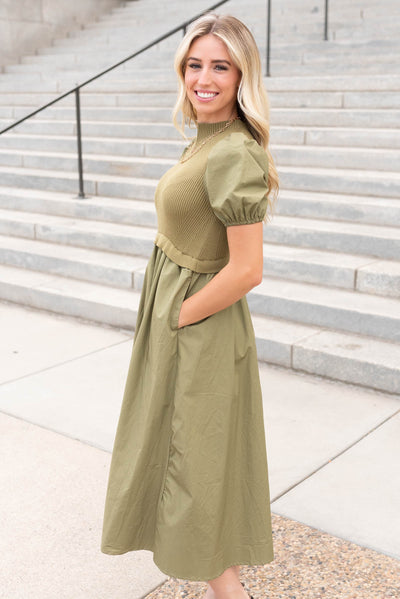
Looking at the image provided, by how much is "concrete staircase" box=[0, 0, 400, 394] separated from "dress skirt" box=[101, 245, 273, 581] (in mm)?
2179

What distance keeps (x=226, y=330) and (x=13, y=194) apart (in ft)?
20.2

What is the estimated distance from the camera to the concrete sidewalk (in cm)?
278

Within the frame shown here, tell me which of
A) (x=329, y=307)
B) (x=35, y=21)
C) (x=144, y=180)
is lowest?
(x=329, y=307)

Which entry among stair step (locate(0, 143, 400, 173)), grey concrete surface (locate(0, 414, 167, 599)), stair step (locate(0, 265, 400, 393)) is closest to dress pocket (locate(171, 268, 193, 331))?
grey concrete surface (locate(0, 414, 167, 599))

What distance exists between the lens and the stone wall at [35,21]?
1239 cm

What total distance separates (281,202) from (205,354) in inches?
170

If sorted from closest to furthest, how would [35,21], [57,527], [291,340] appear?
1. [57,527]
2. [291,340]
3. [35,21]

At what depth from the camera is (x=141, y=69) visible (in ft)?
34.2

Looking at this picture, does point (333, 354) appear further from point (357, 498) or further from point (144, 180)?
point (144, 180)

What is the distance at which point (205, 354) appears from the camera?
7.07 ft

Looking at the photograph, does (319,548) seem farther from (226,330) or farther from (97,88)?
(97,88)

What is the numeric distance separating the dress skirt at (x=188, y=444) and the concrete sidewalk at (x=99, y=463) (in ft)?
1.63

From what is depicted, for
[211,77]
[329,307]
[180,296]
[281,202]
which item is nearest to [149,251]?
[281,202]

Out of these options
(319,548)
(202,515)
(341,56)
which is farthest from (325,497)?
(341,56)
